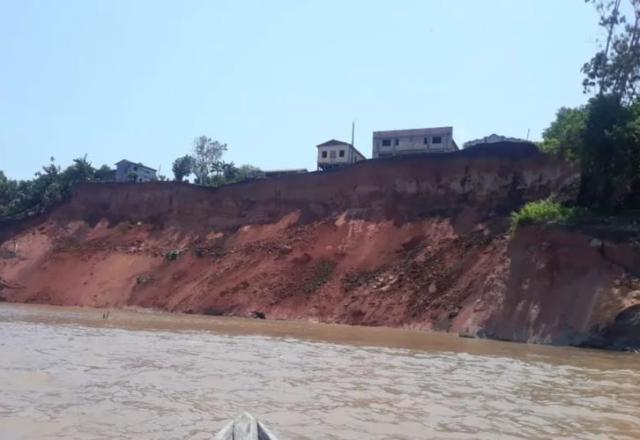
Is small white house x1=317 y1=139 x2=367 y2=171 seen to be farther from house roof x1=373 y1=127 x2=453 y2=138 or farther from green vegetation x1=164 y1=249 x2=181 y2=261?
green vegetation x1=164 y1=249 x2=181 y2=261

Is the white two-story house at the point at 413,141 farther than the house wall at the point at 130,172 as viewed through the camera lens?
No

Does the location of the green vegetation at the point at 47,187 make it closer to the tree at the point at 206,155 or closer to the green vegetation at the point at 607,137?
the tree at the point at 206,155

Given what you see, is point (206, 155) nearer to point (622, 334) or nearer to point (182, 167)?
→ point (182, 167)

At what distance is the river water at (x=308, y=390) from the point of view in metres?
7.32

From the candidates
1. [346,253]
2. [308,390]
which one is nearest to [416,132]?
[346,253]

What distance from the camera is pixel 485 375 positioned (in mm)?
12023

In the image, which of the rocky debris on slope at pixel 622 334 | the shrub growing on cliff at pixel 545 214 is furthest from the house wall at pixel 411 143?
the rocky debris on slope at pixel 622 334

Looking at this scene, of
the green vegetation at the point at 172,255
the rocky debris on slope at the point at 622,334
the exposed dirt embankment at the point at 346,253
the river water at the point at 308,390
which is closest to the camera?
the river water at the point at 308,390

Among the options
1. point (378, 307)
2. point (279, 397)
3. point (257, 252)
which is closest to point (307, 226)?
point (257, 252)

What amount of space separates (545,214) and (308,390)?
16.9 m

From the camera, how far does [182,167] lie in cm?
6312

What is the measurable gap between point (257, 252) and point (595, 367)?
25.5 metres

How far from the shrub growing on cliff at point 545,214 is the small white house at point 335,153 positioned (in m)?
32.1

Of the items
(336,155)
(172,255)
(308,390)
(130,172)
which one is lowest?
(308,390)
